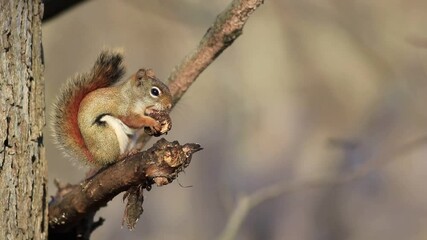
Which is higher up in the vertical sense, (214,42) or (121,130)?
(214,42)

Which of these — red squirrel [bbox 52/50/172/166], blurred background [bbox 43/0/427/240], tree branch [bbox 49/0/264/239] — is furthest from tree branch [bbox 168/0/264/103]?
blurred background [bbox 43/0/427/240]

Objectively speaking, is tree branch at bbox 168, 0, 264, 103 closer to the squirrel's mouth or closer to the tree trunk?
the squirrel's mouth

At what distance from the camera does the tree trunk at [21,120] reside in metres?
1.82

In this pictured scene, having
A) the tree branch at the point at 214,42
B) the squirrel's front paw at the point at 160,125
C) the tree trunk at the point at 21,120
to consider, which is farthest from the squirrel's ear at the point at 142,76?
the tree branch at the point at 214,42

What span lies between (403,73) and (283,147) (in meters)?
1.32

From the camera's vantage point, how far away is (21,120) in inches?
72.9

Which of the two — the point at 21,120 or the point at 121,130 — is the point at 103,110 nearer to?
the point at 121,130

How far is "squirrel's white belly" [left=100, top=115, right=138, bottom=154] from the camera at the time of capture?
1.87 m

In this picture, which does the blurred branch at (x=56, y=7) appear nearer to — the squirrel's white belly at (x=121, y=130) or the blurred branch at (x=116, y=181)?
the blurred branch at (x=116, y=181)

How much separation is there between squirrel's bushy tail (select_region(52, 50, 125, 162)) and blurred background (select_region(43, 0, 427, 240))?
3.44ft

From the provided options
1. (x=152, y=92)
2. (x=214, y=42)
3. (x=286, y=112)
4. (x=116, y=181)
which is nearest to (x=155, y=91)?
(x=152, y=92)

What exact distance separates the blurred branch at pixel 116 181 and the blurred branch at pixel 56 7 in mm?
521

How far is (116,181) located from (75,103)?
0.24 m

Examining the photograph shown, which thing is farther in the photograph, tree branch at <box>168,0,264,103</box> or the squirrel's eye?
tree branch at <box>168,0,264,103</box>
